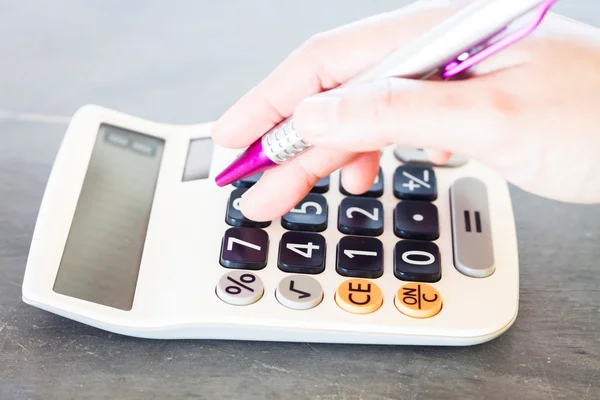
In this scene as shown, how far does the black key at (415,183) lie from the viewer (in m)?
0.47

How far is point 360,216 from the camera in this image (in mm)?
451

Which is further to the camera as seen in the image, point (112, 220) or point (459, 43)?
point (112, 220)

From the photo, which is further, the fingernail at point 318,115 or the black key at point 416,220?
the black key at point 416,220

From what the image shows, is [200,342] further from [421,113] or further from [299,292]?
[421,113]

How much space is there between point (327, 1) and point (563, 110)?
1.26 ft

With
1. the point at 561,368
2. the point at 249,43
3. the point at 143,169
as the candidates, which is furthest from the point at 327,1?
the point at 561,368

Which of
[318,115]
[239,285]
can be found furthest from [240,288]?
[318,115]

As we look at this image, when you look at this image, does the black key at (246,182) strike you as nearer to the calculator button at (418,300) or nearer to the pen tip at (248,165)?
the pen tip at (248,165)

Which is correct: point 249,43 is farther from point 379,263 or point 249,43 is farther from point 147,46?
point 379,263

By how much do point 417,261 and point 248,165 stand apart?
11 cm

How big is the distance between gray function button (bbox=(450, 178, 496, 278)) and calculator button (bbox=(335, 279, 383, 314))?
0.05m

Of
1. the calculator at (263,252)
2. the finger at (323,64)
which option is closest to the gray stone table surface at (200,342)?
the calculator at (263,252)

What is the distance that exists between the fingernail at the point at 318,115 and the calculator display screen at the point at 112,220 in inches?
5.5

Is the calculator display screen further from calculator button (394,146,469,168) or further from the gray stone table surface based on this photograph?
calculator button (394,146,469,168)
